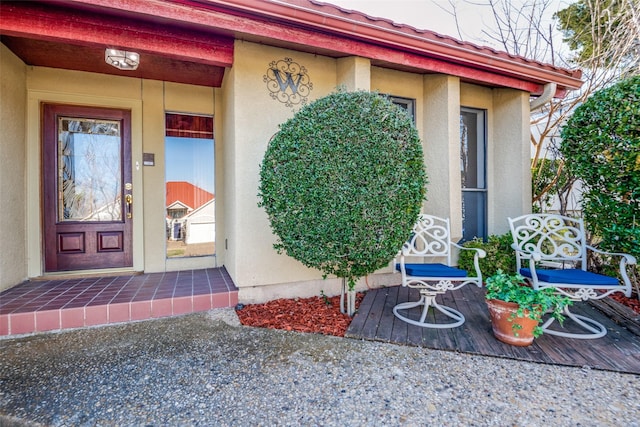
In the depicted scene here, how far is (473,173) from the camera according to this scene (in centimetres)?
493

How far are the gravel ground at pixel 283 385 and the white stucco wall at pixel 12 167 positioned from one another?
1277 mm

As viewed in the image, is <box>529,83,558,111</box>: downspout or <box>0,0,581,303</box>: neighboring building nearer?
<box>0,0,581,303</box>: neighboring building

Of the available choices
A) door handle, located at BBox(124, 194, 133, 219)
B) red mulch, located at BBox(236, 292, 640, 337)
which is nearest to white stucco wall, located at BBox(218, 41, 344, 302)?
red mulch, located at BBox(236, 292, 640, 337)

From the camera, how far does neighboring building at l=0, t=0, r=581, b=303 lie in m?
3.05

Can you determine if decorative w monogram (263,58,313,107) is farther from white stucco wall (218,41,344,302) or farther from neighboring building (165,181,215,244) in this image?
neighboring building (165,181,215,244)

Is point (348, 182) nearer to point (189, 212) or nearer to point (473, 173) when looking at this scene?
point (189, 212)

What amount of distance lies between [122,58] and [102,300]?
261 centimetres

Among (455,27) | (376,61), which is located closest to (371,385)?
(376,61)

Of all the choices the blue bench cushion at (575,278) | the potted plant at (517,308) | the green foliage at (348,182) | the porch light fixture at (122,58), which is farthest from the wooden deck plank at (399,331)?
the porch light fixture at (122,58)

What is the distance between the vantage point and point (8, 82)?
3369 mm

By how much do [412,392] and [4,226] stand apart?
4358mm

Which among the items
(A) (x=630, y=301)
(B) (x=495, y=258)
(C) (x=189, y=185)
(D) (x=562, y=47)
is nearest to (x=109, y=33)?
(C) (x=189, y=185)

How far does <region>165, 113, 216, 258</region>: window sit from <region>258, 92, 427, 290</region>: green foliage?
2.10 metres

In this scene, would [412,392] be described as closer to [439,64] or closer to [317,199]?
[317,199]
